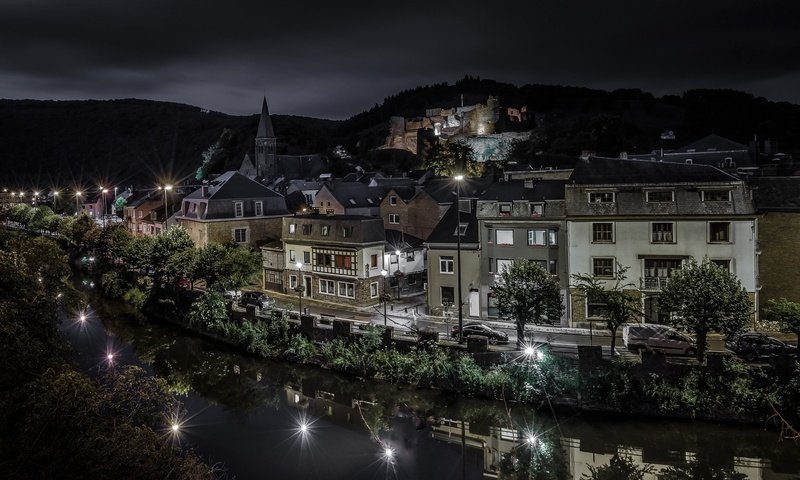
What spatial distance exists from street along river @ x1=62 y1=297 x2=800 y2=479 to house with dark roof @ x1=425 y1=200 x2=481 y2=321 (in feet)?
32.0

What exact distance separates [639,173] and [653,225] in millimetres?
3157

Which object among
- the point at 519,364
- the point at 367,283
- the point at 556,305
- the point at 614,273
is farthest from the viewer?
the point at 367,283

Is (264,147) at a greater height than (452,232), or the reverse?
(264,147)

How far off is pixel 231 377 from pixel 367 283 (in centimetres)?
1203

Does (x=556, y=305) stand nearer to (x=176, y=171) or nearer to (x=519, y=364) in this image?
(x=519, y=364)

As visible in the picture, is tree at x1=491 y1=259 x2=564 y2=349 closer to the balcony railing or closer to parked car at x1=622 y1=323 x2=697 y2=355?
parked car at x1=622 y1=323 x2=697 y2=355

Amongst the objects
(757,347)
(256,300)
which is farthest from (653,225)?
(256,300)

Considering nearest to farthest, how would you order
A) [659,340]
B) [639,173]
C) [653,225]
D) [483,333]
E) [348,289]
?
[659,340] → [483,333] → [653,225] → [639,173] → [348,289]

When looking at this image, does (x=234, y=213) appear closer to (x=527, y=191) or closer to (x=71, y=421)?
(x=527, y=191)

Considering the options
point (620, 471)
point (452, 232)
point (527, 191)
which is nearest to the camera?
point (620, 471)

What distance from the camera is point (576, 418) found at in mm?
21781

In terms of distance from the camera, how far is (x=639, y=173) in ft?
103

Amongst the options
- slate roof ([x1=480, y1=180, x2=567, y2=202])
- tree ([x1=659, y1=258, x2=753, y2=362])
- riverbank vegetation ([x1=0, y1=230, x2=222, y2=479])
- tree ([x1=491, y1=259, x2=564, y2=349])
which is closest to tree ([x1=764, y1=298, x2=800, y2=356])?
tree ([x1=659, y1=258, x2=753, y2=362])

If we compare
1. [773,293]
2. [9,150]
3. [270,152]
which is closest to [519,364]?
[773,293]
